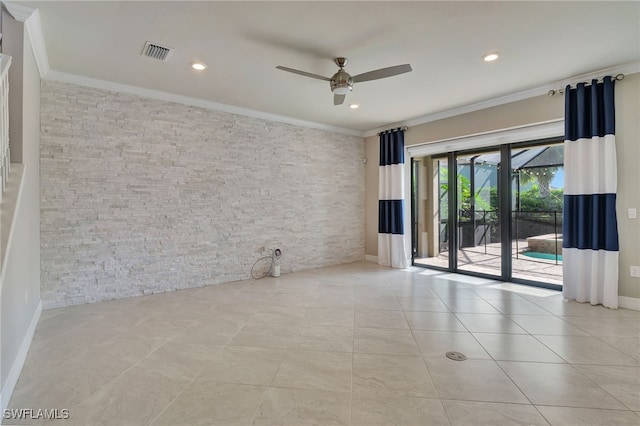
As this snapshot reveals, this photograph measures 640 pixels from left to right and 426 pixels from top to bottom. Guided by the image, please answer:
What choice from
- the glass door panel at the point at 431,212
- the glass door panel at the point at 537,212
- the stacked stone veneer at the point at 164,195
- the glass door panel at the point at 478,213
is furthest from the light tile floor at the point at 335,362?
the glass door panel at the point at 431,212

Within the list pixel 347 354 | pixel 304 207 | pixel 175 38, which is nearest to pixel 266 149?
pixel 304 207

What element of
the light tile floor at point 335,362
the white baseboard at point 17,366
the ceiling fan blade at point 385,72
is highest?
the ceiling fan blade at point 385,72

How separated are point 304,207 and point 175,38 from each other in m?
3.40

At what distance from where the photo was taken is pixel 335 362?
2.34 metres

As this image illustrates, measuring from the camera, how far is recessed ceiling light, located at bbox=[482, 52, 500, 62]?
317 centimetres

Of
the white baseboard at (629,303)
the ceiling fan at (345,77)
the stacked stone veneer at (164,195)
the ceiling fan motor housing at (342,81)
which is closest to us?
the ceiling fan at (345,77)

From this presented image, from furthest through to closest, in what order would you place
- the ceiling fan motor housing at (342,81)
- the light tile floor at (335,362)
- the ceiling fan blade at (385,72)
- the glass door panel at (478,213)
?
the glass door panel at (478,213), the ceiling fan motor housing at (342,81), the ceiling fan blade at (385,72), the light tile floor at (335,362)

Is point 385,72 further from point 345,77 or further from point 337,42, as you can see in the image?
point 337,42

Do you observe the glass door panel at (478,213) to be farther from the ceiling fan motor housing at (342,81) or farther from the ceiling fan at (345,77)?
the ceiling fan motor housing at (342,81)

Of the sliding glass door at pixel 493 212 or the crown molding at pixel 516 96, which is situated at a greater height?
the crown molding at pixel 516 96

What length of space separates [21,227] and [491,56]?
4762mm

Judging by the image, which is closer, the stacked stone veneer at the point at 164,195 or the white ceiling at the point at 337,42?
the white ceiling at the point at 337,42

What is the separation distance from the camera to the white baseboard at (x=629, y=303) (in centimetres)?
343

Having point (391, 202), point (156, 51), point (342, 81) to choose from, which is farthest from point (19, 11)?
point (391, 202)
